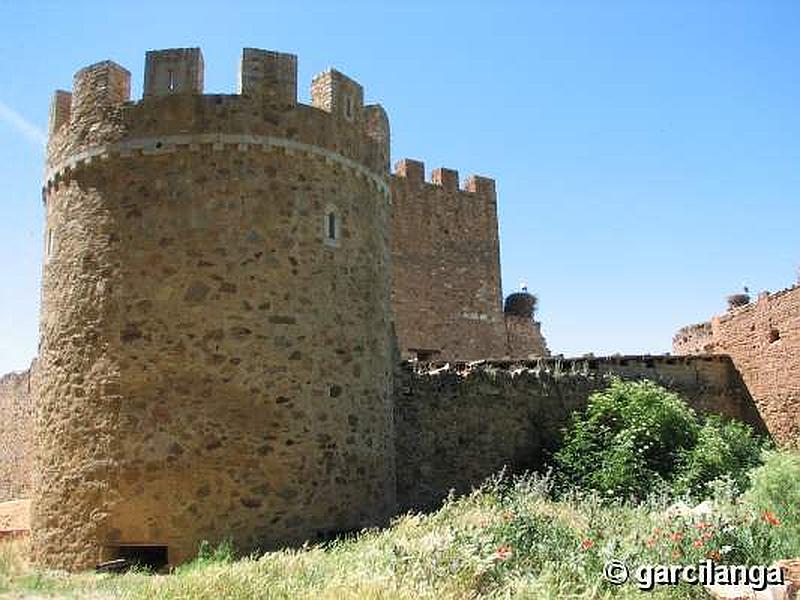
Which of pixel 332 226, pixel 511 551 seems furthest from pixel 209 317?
pixel 511 551

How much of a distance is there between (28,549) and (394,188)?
1424cm

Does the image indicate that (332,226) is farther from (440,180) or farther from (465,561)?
(440,180)

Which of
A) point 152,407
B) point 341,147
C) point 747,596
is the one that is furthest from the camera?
point 341,147

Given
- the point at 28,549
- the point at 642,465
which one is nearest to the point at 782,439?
the point at 642,465

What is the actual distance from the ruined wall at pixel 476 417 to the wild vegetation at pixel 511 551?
58.2 inches

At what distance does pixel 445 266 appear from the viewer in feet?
80.8

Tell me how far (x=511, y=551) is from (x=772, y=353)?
40.1 feet

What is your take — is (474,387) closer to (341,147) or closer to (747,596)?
(341,147)

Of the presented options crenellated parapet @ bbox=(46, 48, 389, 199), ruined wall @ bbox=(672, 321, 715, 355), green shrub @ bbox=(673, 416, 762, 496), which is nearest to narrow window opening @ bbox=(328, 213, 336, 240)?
crenellated parapet @ bbox=(46, 48, 389, 199)

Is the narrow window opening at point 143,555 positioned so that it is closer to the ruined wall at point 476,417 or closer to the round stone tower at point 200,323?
the round stone tower at point 200,323

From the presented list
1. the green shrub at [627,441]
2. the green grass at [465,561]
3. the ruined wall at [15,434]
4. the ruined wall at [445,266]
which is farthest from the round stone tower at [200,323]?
the ruined wall at [15,434]

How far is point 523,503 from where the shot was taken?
478 inches

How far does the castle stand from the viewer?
11.8 m

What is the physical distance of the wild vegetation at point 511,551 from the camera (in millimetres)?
8703
